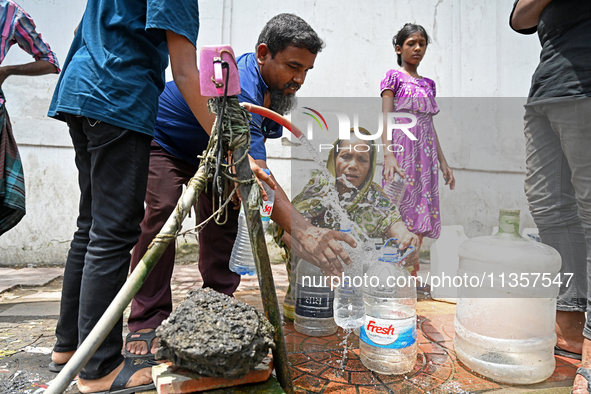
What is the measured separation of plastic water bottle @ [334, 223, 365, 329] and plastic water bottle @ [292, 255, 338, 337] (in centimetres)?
6

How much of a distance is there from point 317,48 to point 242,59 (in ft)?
1.61

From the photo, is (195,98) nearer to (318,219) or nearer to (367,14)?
(318,219)

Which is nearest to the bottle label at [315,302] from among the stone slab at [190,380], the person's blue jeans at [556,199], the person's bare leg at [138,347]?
the person's bare leg at [138,347]

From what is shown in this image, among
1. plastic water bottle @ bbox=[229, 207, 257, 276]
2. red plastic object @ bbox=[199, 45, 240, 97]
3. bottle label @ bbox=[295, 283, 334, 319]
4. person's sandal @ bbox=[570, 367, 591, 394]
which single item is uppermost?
red plastic object @ bbox=[199, 45, 240, 97]

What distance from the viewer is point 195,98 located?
142 centimetres

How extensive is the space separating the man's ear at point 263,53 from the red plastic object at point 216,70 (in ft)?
3.50

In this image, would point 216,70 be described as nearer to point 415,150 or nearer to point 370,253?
point 370,253

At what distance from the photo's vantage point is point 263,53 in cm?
223

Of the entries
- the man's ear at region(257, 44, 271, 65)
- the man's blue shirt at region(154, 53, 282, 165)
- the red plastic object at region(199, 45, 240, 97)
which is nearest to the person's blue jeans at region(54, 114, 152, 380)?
the red plastic object at region(199, 45, 240, 97)

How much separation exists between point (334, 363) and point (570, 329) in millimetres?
1397

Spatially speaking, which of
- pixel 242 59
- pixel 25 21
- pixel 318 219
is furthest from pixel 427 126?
pixel 25 21

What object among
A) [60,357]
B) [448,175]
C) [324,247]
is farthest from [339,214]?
[60,357]

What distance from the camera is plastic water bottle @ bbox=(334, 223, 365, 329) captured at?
2.19m

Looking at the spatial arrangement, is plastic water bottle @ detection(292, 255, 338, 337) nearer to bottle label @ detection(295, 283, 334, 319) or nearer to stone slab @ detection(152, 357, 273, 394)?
bottle label @ detection(295, 283, 334, 319)
